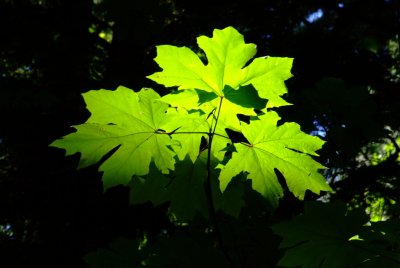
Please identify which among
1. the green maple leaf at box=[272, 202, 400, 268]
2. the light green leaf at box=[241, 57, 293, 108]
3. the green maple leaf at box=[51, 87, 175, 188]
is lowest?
the green maple leaf at box=[272, 202, 400, 268]

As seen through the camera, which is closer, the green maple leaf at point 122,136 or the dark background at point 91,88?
the green maple leaf at point 122,136

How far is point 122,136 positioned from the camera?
4.23 ft

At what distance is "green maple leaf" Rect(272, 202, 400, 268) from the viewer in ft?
3.97

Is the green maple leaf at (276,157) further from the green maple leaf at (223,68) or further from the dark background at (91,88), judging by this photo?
the dark background at (91,88)

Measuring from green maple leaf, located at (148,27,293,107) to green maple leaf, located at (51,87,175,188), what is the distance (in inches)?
7.0

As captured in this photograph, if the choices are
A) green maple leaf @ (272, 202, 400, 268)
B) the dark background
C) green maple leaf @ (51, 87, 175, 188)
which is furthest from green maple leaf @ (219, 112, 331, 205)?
the dark background

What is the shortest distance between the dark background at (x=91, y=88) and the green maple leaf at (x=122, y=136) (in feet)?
3.21

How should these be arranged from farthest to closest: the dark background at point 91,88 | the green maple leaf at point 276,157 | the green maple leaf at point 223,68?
the dark background at point 91,88, the green maple leaf at point 276,157, the green maple leaf at point 223,68

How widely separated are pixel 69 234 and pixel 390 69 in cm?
300

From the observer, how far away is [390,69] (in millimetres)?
2926

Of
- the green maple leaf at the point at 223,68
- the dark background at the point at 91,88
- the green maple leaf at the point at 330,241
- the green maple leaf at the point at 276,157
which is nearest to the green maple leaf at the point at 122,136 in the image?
the green maple leaf at the point at 223,68

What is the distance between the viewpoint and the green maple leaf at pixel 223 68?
3.81 ft

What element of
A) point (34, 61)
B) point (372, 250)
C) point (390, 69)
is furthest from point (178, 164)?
point (390, 69)

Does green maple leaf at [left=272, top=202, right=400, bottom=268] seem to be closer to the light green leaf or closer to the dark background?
the light green leaf
